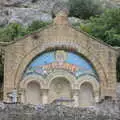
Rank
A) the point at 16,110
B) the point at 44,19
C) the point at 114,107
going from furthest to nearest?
A: the point at 44,19, the point at 114,107, the point at 16,110

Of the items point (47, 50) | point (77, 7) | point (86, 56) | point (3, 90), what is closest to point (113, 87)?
point (86, 56)

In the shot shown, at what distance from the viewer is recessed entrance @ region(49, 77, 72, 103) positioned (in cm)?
3008

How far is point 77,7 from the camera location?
183 feet

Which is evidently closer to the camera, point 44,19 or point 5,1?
point 44,19

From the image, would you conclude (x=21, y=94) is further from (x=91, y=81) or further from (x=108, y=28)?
(x=108, y=28)

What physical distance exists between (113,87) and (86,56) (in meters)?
2.59

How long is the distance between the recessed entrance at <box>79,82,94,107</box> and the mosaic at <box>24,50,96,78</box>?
0.86m

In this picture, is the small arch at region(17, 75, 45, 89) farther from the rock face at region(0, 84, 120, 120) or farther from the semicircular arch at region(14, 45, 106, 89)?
the rock face at region(0, 84, 120, 120)

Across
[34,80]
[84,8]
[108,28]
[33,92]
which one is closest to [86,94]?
[33,92]

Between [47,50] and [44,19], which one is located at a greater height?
[44,19]

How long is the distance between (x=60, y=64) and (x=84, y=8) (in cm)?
2617

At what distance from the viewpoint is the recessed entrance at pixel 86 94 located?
30.0 meters

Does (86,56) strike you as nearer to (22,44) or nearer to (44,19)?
(22,44)

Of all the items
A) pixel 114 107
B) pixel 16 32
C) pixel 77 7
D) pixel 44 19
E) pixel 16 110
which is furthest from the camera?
pixel 77 7
